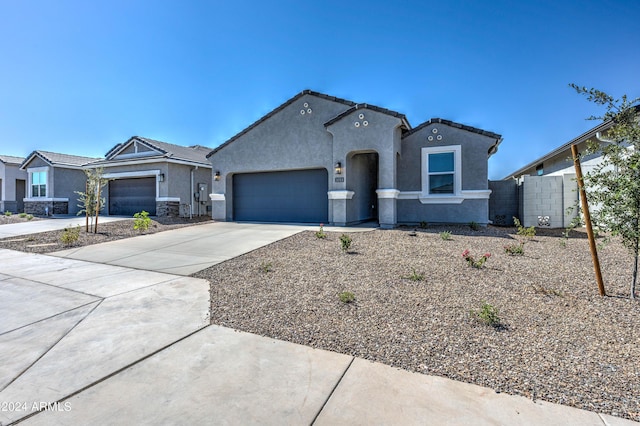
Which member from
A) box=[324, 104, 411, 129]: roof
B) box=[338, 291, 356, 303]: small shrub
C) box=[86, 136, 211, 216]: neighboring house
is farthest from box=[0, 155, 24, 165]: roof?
box=[338, 291, 356, 303]: small shrub

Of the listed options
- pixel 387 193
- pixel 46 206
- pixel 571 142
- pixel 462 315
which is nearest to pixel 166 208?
pixel 46 206

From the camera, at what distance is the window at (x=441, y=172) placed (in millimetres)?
11445

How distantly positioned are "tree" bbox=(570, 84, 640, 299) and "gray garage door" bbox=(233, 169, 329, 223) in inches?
357

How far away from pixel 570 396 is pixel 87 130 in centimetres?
2749

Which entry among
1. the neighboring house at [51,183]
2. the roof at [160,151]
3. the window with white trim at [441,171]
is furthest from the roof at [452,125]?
the neighboring house at [51,183]

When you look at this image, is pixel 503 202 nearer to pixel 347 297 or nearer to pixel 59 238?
pixel 347 297

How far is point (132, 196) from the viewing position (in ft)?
59.2

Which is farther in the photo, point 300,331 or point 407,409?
point 300,331

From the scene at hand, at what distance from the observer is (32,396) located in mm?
2248

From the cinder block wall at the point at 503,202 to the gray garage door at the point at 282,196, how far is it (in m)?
7.10

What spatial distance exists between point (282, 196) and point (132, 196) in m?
10.8

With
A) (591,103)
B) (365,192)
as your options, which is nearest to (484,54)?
(365,192)

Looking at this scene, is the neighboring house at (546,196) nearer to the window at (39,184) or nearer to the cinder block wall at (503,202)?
the cinder block wall at (503,202)

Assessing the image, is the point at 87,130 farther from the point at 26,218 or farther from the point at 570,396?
the point at 570,396
